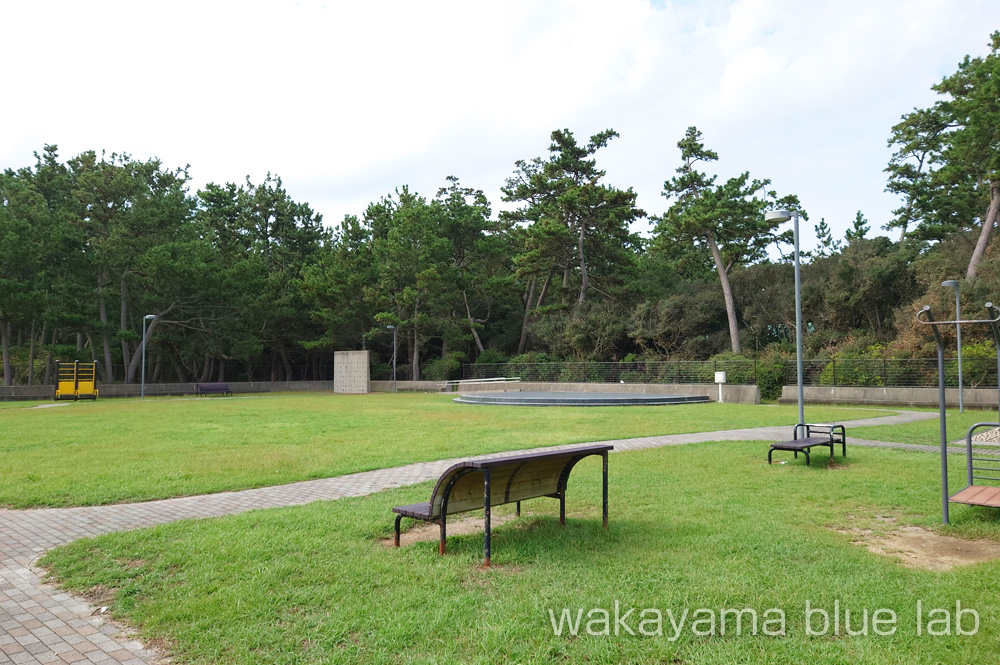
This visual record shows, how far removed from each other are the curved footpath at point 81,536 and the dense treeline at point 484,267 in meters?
29.7

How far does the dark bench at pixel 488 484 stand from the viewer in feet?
17.0

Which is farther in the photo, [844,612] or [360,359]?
[360,359]

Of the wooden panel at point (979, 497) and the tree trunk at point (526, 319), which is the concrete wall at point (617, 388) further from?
the wooden panel at point (979, 497)

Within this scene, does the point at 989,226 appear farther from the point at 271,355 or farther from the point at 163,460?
the point at 271,355

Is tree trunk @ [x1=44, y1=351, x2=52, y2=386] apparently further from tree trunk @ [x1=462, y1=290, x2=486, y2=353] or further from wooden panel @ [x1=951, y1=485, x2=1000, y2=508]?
wooden panel @ [x1=951, y1=485, x2=1000, y2=508]

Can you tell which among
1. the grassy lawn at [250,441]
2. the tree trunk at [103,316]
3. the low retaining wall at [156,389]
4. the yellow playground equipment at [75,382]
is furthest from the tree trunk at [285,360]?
the grassy lawn at [250,441]

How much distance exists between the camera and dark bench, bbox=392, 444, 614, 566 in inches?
203

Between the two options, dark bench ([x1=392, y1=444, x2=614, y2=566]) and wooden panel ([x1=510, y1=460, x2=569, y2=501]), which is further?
wooden panel ([x1=510, y1=460, x2=569, y2=501])

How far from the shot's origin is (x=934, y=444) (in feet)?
41.7

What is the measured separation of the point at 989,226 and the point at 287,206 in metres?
50.4

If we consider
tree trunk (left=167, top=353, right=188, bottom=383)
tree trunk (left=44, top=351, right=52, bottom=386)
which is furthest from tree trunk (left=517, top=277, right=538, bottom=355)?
tree trunk (left=44, top=351, right=52, bottom=386)

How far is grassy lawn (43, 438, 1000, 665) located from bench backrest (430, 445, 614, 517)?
39cm

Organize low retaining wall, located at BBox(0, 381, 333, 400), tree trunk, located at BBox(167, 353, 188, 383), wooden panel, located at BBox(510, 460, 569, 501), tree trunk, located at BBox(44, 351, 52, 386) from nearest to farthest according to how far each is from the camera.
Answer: wooden panel, located at BBox(510, 460, 569, 501), low retaining wall, located at BBox(0, 381, 333, 400), tree trunk, located at BBox(44, 351, 52, 386), tree trunk, located at BBox(167, 353, 188, 383)

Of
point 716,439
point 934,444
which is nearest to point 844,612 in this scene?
point 716,439
